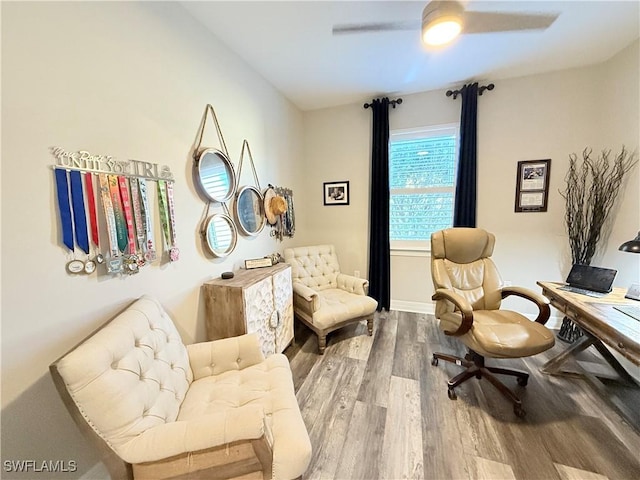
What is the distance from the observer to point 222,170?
198cm

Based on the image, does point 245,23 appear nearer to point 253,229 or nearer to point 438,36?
point 438,36

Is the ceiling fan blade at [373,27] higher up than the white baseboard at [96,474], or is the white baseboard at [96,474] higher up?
the ceiling fan blade at [373,27]

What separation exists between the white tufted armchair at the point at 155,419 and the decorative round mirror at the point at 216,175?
0.97 meters

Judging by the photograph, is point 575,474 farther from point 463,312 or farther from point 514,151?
point 514,151

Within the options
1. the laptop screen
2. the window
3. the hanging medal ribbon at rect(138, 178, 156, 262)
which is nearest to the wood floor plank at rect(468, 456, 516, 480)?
the laptop screen

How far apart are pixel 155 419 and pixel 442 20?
95.3 inches

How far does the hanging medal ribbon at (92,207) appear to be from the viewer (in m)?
1.16

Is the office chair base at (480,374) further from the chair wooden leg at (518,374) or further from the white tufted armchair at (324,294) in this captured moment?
the white tufted armchair at (324,294)

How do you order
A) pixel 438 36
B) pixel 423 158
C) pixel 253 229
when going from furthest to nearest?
1. pixel 423 158
2. pixel 253 229
3. pixel 438 36

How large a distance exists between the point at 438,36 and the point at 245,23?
1.32m

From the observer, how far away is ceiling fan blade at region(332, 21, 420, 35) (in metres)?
1.69

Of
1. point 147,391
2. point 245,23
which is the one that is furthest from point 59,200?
point 245,23

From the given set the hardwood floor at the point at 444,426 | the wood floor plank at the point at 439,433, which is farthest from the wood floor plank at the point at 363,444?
the wood floor plank at the point at 439,433

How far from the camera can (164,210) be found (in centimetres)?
152
